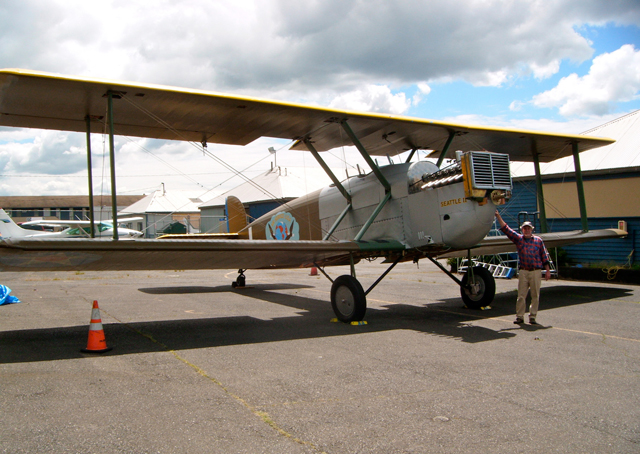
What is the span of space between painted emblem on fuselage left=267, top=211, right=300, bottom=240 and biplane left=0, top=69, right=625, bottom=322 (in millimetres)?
370

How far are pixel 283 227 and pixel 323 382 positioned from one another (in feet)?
23.9

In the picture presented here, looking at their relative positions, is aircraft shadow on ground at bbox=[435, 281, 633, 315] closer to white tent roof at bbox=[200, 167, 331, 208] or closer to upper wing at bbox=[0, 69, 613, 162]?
Result: upper wing at bbox=[0, 69, 613, 162]

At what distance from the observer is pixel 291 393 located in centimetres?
437

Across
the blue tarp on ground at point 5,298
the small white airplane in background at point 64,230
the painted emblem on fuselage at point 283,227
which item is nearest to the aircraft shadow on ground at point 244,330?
the painted emblem on fuselage at point 283,227

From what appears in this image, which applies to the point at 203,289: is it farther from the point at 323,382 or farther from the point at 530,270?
the point at 323,382

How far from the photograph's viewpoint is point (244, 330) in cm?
757

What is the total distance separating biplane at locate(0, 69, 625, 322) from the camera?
6.88m

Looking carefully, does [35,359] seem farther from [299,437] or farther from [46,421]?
[299,437]

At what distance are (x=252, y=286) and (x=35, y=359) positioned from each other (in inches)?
345

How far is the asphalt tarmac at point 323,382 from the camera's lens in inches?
133

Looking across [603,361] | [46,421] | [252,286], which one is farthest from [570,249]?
[46,421]

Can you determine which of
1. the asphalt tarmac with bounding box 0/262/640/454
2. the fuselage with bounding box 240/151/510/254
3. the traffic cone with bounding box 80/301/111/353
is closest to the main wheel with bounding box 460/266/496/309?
the asphalt tarmac with bounding box 0/262/640/454

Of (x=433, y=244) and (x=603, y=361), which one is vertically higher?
(x=433, y=244)

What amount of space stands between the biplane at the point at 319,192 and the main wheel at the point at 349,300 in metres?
0.02
